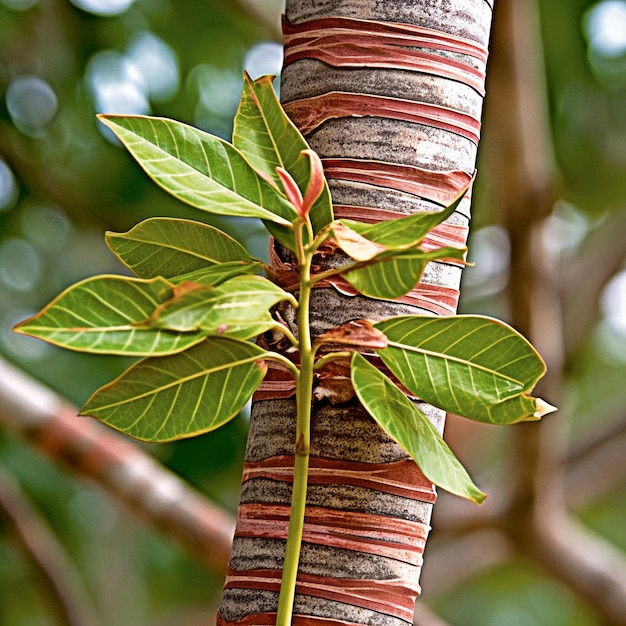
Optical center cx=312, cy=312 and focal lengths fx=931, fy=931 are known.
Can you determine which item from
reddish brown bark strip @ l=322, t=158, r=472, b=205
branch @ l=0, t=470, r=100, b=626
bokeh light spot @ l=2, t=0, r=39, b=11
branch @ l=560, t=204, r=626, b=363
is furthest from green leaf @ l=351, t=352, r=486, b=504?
bokeh light spot @ l=2, t=0, r=39, b=11

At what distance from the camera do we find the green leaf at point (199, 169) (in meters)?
0.42

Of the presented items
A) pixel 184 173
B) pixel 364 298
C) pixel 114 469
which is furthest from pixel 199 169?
pixel 114 469

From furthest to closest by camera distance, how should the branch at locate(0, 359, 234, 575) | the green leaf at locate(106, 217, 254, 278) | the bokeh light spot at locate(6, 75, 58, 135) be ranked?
the bokeh light spot at locate(6, 75, 58, 135) → the branch at locate(0, 359, 234, 575) → the green leaf at locate(106, 217, 254, 278)

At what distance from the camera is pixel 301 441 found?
411mm

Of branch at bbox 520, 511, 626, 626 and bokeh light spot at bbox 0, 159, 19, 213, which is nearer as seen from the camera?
branch at bbox 520, 511, 626, 626

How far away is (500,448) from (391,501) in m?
4.46

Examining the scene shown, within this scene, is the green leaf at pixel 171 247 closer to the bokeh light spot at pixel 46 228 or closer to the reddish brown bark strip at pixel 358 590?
the reddish brown bark strip at pixel 358 590

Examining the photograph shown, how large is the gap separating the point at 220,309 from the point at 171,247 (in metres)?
0.12

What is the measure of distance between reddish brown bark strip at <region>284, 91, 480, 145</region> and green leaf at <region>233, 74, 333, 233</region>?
54mm

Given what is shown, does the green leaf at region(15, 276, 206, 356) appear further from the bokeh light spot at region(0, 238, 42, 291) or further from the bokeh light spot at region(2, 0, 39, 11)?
the bokeh light spot at region(0, 238, 42, 291)

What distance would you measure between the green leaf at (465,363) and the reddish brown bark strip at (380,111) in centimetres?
12

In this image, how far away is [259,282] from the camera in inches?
16.0

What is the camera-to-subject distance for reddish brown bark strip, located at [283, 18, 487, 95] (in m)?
0.50

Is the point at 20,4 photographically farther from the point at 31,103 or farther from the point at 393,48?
the point at 393,48
